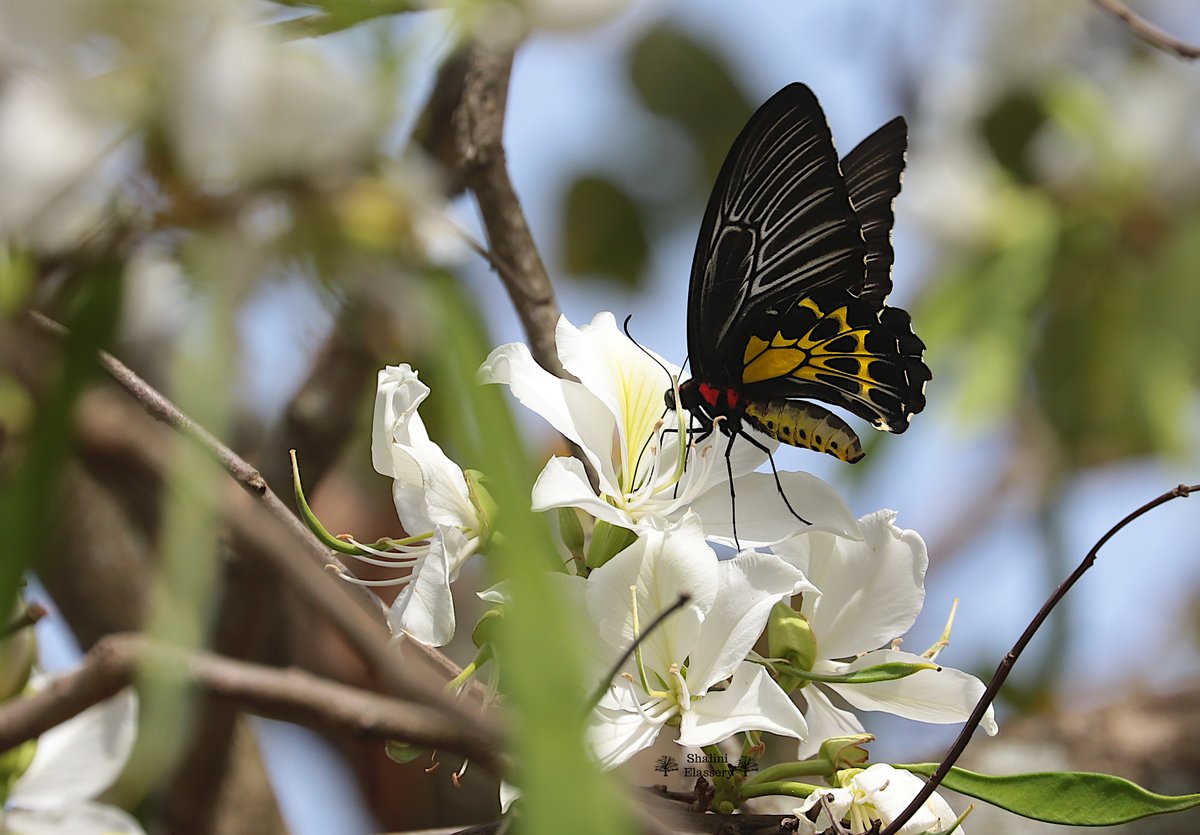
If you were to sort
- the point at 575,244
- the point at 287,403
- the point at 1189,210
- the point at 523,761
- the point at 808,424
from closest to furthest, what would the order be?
the point at 523,761, the point at 808,424, the point at 287,403, the point at 1189,210, the point at 575,244

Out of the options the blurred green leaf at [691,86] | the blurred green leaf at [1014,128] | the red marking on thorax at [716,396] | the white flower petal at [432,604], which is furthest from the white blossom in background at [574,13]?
the blurred green leaf at [691,86]

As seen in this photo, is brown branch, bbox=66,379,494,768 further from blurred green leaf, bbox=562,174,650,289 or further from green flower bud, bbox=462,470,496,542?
blurred green leaf, bbox=562,174,650,289

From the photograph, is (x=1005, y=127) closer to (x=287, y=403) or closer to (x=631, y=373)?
(x=287, y=403)

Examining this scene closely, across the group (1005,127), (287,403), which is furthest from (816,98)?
(1005,127)

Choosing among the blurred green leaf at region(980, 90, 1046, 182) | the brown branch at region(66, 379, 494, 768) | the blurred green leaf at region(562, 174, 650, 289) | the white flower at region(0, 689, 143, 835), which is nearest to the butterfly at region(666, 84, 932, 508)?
the brown branch at region(66, 379, 494, 768)

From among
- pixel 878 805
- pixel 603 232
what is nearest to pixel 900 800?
pixel 878 805
